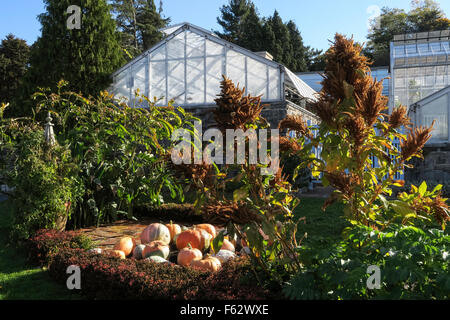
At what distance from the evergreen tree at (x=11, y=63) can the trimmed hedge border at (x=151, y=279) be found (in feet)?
53.2

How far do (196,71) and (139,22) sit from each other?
17.4 metres

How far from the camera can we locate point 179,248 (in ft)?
12.9

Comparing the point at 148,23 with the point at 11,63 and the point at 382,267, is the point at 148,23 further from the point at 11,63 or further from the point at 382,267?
the point at 382,267

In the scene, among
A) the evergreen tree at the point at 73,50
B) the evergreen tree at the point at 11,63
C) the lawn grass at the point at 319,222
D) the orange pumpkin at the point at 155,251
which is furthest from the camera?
the evergreen tree at the point at 11,63

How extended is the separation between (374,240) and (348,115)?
28.0 inches

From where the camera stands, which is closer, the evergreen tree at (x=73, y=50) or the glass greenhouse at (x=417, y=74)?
the evergreen tree at (x=73, y=50)

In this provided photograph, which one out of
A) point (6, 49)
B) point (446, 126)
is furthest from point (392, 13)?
point (6, 49)

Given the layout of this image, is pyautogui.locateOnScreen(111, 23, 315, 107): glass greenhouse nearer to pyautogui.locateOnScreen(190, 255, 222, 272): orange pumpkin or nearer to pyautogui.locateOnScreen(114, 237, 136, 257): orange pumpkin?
pyautogui.locateOnScreen(114, 237, 136, 257): orange pumpkin

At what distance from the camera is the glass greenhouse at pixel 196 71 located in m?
10.6

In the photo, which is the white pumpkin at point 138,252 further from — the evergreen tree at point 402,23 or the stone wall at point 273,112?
the evergreen tree at point 402,23

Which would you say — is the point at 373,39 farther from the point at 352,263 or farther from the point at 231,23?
the point at 352,263

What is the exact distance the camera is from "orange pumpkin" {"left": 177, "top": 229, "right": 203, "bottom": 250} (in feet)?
12.5

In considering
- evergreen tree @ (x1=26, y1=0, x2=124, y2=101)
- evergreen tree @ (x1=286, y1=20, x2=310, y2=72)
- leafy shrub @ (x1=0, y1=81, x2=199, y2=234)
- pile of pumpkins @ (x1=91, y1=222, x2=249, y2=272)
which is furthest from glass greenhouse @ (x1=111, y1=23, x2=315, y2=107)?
evergreen tree @ (x1=286, y1=20, x2=310, y2=72)

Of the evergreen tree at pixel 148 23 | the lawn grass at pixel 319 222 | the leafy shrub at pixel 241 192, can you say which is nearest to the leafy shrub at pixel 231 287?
the leafy shrub at pixel 241 192
